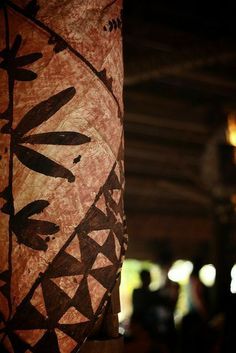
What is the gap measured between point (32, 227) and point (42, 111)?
276mm

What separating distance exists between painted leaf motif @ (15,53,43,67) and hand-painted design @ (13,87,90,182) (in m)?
0.10

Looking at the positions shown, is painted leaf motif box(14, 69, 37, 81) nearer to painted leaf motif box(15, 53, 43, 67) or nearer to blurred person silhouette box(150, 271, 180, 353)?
painted leaf motif box(15, 53, 43, 67)

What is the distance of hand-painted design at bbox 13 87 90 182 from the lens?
35.4 inches

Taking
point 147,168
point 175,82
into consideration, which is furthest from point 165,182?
point 175,82

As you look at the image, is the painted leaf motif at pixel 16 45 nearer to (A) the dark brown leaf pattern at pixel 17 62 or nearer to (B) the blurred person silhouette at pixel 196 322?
(A) the dark brown leaf pattern at pixel 17 62

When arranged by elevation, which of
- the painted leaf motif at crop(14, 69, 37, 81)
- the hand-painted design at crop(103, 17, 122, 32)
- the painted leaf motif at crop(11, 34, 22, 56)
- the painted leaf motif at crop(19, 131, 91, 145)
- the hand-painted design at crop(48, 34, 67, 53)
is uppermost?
the hand-painted design at crop(103, 17, 122, 32)

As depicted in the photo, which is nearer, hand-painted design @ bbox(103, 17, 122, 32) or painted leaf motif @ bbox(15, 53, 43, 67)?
A: painted leaf motif @ bbox(15, 53, 43, 67)

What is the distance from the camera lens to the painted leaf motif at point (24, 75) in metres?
0.93

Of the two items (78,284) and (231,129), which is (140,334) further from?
(78,284)

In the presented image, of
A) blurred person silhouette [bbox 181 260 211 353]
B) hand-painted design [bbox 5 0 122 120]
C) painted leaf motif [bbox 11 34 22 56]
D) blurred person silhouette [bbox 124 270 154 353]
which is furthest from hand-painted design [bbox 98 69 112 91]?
blurred person silhouette [bbox 181 260 211 353]

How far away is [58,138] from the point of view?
0.92m

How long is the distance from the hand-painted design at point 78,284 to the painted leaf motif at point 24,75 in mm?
310

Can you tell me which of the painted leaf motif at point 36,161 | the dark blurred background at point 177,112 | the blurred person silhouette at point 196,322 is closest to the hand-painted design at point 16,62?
the painted leaf motif at point 36,161

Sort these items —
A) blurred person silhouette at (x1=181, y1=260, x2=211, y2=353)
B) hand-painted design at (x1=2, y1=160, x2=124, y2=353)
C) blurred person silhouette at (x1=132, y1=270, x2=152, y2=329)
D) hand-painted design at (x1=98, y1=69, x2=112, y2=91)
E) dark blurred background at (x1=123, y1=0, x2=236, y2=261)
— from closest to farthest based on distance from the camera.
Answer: hand-painted design at (x1=2, y1=160, x2=124, y2=353), hand-painted design at (x1=98, y1=69, x2=112, y2=91), dark blurred background at (x1=123, y1=0, x2=236, y2=261), blurred person silhouette at (x1=181, y1=260, x2=211, y2=353), blurred person silhouette at (x1=132, y1=270, x2=152, y2=329)
